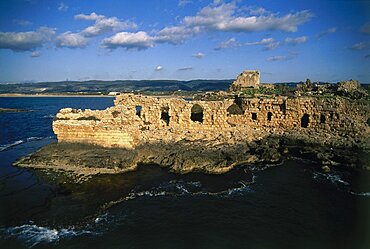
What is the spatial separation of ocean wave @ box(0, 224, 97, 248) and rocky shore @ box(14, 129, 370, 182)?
723 centimetres

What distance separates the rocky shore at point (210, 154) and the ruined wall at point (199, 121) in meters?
0.95

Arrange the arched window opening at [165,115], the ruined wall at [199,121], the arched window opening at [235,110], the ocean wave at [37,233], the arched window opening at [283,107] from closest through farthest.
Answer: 1. the ocean wave at [37,233]
2. the ruined wall at [199,121]
3. the arched window opening at [283,107]
4. the arched window opening at [235,110]
5. the arched window opening at [165,115]

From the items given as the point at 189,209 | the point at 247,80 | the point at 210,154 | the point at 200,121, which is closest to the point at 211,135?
the point at 200,121

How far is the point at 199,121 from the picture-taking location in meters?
31.2

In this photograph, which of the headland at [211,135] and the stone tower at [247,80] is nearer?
the headland at [211,135]

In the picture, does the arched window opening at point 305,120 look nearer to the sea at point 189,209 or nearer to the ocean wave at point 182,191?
the sea at point 189,209

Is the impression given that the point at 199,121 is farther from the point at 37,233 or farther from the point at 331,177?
the point at 37,233

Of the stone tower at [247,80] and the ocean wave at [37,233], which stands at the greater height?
the stone tower at [247,80]

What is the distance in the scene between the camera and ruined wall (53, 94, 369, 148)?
26516mm

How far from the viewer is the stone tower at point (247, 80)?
52.1 m

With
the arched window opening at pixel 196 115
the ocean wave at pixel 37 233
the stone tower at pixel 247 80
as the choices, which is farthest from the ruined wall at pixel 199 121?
the stone tower at pixel 247 80

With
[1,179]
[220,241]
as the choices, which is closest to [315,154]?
[220,241]

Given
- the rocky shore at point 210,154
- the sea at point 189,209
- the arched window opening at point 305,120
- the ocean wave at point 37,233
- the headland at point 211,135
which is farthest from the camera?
the arched window opening at point 305,120

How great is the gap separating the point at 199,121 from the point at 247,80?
24.6 metres
